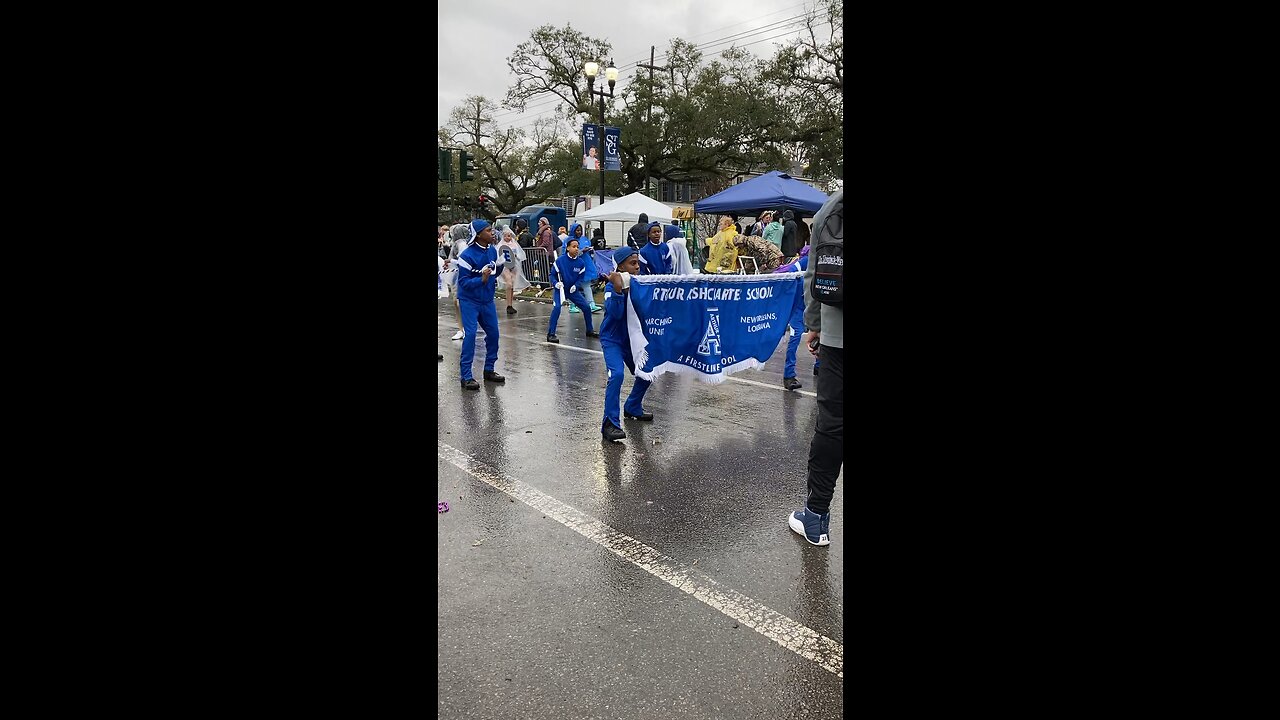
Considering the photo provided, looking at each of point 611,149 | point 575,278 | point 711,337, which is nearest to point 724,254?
point 575,278

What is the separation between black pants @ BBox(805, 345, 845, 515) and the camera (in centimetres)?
371

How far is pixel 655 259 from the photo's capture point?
9.43 meters

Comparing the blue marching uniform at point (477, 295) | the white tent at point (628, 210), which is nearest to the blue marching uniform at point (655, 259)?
the blue marching uniform at point (477, 295)

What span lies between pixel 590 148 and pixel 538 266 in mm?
4500

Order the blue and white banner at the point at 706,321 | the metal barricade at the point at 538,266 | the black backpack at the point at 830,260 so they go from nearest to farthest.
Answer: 1. the black backpack at the point at 830,260
2. the blue and white banner at the point at 706,321
3. the metal barricade at the point at 538,266

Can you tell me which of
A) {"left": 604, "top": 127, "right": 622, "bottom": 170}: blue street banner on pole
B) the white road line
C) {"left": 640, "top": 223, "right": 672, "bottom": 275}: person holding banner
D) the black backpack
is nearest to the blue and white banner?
the white road line

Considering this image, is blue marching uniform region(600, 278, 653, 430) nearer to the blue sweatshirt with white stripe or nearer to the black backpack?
the blue sweatshirt with white stripe

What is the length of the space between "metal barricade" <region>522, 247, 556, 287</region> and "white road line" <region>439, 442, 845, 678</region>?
16189 millimetres

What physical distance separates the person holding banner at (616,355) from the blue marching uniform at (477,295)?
2311mm

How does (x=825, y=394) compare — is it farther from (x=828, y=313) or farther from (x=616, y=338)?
(x=616, y=338)

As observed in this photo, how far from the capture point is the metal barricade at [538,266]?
21.1 meters

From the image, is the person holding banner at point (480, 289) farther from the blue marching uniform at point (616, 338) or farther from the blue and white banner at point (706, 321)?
the blue and white banner at point (706, 321)

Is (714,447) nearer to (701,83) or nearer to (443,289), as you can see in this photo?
(443,289)
